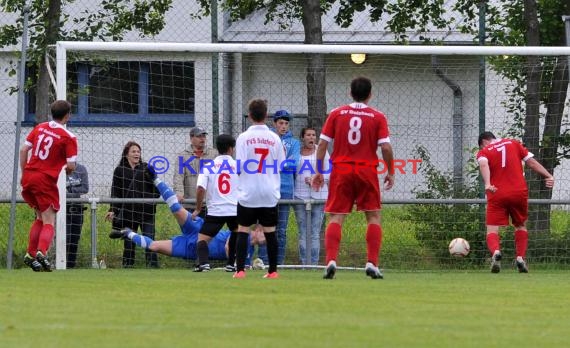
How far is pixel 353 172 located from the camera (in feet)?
42.4

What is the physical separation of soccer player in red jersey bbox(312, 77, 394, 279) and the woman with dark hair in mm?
4694

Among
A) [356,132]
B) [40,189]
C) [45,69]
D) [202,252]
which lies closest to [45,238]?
[40,189]

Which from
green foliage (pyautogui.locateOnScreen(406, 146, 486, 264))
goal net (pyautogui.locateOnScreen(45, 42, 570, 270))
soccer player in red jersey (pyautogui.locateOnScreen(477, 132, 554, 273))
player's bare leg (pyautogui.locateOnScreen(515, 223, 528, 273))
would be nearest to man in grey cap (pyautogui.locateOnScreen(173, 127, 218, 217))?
goal net (pyautogui.locateOnScreen(45, 42, 570, 270))

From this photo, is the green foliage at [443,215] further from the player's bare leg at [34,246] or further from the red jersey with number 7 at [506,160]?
the player's bare leg at [34,246]

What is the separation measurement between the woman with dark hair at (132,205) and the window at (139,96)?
2.02 feet

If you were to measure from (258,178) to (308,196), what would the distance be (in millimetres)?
4158

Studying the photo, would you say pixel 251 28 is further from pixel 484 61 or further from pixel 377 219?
pixel 377 219

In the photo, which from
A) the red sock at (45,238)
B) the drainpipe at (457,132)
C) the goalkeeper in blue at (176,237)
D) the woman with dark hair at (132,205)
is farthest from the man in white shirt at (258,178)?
the drainpipe at (457,132)

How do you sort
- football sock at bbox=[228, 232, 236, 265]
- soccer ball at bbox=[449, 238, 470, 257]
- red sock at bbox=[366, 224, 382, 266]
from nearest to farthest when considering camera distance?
red sock at bbox=[366, 224, 382, 266]
football sock at bbox=[228, 232, 236, 265]
soccer ball at bbox=[449, 238, 470, 257]

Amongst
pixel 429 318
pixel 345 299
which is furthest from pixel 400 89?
pixel 429 318

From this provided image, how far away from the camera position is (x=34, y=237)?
1436 centimetres

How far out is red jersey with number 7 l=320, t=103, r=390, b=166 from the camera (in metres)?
12.9

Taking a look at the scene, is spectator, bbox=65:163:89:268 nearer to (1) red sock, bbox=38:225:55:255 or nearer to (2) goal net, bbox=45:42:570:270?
(2) goal net, bbox=45:42:570:270

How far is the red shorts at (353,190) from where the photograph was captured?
12.9 meters
